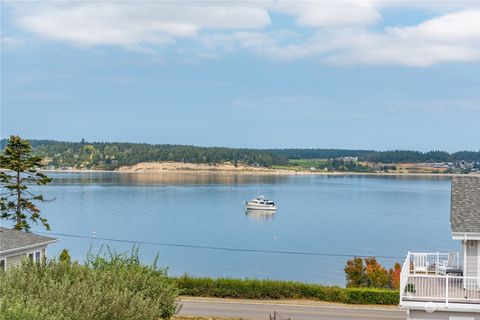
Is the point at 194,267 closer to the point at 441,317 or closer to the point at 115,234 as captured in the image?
the point at 115,234

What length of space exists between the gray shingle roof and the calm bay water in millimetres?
41307

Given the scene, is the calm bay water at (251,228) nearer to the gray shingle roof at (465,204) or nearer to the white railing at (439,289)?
the gray shingle roof at (465,204)

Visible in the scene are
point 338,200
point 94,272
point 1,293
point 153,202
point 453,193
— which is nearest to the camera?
point 1,293

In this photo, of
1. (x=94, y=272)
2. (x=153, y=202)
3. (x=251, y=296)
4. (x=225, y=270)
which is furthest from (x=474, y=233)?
(x=153, y=202)

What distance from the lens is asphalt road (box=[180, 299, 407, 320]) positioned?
30422mm

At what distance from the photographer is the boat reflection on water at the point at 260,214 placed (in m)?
132

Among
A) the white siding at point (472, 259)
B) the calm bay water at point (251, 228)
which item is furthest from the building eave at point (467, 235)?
the calm bay water at point (251, 228)

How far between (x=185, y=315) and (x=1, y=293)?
14.2 m

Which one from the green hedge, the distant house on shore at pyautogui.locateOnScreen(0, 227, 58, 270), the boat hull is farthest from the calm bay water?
the distant house on shore at pyautogui.locateOnScreen(0, 227, 58, 270)

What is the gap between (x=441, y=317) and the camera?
20656mm

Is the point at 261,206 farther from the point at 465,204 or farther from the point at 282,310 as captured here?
the point at 465,204

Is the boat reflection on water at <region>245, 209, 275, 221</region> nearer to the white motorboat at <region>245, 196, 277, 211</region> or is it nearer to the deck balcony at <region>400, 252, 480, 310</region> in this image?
the white motorboat at <region>245, 196, 277, 211</region>

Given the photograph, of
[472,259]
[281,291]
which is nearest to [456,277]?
[472,259]

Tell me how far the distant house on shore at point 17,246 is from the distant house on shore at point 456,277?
677 inches
